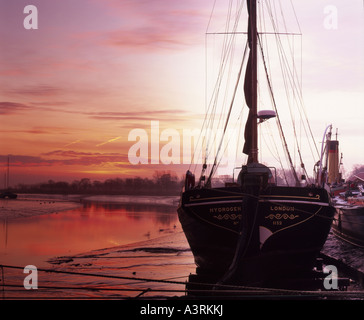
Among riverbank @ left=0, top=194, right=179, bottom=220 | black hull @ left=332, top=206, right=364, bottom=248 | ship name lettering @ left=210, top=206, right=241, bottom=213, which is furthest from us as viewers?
riverbank @ left=0, top=194, right=179, bottom=220

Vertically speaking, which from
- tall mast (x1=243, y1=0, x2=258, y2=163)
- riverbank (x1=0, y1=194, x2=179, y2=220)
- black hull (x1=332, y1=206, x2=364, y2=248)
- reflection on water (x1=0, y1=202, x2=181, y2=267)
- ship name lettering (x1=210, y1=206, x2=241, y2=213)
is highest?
tall mast (x1=243, y1=0, x2=258, y2=163)

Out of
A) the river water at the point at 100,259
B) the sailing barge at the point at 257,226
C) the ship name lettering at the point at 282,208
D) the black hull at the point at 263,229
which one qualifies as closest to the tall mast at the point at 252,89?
the sailing barge at the point at 257,226

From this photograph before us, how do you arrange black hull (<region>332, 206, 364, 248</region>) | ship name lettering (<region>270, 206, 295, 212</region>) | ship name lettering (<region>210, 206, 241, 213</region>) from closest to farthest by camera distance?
ship name lettering (<region>270, 206, 295, 212</region>) → ship name lettering (<region>210, 206, 241, 213</region>) → black hull (<region>332, 206, 364, 248</region>)

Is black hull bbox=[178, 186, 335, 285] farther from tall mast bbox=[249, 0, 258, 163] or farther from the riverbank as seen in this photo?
the riverbank

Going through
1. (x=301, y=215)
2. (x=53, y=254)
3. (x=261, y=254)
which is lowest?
(x=53, y=254)

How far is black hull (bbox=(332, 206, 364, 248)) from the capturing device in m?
30.3

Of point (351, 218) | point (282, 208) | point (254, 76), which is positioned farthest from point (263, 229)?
point (351, 218)

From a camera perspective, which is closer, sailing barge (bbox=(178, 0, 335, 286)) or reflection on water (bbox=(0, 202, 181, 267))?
sailing barge (bbox=(178, 0, 335, 286))

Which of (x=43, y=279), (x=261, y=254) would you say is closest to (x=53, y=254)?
(x=43, y=279)

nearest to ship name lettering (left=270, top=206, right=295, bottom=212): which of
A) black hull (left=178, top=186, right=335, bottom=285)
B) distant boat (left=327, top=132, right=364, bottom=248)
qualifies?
black hull (left=178, top=186, right=335, bottom=285)

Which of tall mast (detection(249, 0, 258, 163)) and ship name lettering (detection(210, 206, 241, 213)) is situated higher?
tall mast (detection(249, 0, 258, 163))
